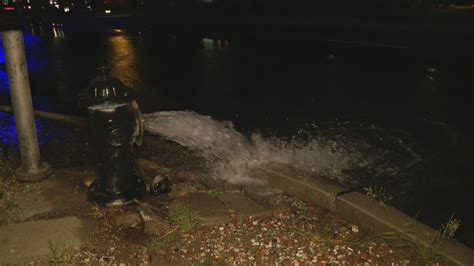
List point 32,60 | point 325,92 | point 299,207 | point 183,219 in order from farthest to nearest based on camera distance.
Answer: point 32,60, point 325,92, point 299,207, point 183,219

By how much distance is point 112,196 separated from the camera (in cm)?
389

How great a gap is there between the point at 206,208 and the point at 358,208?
1285mm

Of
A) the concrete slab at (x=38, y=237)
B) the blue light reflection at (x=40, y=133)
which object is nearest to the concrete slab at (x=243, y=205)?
the concrete slab at (x=38, y=237)

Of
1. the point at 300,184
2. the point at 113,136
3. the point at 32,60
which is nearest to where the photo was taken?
the point at 113,136

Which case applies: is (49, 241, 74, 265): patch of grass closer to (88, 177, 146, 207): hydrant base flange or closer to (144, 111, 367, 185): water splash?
(88, 177, 146, 207): hydrant base flange

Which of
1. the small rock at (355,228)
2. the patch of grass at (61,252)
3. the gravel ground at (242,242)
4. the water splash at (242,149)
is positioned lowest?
the water splash at (242,149)

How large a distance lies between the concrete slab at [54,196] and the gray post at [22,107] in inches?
6.0

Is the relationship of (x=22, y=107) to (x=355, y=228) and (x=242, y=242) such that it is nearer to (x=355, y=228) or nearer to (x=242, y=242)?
(x=242, y=242)

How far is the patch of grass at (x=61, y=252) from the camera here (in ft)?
10.2

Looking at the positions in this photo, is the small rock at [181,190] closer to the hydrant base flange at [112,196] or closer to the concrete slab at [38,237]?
the hydrant base flange at [112,196]

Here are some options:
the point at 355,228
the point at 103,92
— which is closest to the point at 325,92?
the point at 355,228

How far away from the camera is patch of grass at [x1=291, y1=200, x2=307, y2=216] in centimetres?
380

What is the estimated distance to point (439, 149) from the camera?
18.7 feet

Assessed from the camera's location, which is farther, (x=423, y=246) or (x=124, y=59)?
(x=124, y=59)
